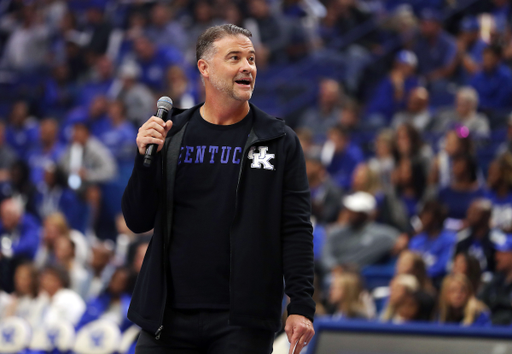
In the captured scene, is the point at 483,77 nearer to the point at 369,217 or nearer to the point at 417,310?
the point at 369,217

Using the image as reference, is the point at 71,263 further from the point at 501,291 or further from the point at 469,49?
the point at 469,49

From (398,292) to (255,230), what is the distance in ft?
9.63

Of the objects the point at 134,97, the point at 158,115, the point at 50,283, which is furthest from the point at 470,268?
the point at 134,97

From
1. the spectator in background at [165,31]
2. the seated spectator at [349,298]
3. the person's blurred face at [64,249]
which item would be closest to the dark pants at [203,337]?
the seated spectator at [349,298]

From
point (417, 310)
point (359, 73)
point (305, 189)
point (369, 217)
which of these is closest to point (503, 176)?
point (369, 217)

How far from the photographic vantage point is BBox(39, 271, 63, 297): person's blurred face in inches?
236

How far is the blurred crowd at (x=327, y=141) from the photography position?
16.9 feet

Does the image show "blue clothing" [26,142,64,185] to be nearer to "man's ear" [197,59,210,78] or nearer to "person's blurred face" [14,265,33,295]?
"person's blurred face" [14,265,33,295]

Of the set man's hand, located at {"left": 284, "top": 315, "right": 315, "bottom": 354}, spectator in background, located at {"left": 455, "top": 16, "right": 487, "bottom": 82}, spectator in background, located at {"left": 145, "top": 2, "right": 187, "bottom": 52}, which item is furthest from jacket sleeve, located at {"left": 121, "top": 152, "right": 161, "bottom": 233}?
spectator in background, located at {"left": 145, "top": 2, "right": 187, "bottom": 52}

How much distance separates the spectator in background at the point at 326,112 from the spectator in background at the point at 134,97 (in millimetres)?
1976

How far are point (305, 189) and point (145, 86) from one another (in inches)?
274

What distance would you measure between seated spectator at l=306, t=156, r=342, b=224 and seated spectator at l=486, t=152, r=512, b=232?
1305 mm

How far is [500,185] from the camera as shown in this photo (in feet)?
17.9

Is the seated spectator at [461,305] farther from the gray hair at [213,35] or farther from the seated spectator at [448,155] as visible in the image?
the gray hair at [213,35]
